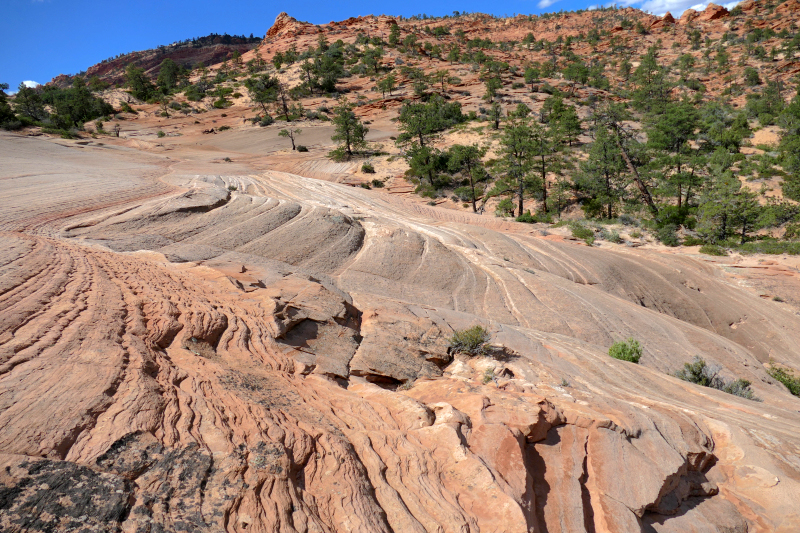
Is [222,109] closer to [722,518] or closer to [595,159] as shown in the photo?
[595,159]

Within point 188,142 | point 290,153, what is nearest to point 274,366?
point 290,153

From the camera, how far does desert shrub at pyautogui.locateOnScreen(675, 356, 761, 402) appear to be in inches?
405

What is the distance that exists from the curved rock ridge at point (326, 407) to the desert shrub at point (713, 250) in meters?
11.5

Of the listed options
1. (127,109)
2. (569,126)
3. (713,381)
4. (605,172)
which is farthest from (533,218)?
(127,109)

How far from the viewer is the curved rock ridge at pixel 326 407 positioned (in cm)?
408

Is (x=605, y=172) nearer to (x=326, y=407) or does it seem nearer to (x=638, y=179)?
(x=638, y=179)

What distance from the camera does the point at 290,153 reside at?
4944 cm

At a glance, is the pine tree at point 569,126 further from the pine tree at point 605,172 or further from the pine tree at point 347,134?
the pine tree at point 347,134

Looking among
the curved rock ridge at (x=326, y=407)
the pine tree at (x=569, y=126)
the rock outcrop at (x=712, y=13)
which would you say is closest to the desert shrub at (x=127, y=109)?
the curved rock ridge at (x=326, y=407)

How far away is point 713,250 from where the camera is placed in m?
22.8

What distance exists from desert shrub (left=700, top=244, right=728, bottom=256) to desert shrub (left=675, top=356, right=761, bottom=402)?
1480 centimetres

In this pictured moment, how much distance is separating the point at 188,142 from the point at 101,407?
60.6 meters

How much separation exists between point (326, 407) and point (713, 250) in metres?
25.8

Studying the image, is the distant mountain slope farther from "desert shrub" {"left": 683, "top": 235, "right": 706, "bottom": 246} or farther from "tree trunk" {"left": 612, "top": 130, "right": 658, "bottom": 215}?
"desert shrub" {"left": 683, "top": 235, "right": 706, "bottom": 246}
